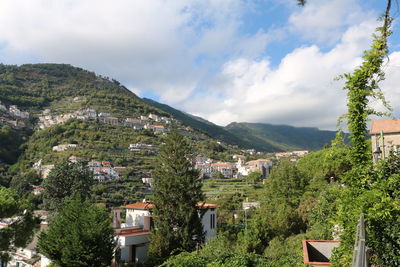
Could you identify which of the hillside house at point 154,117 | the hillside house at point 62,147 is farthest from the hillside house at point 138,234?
the hillside house at point 154,117

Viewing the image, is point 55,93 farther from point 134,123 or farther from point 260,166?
point 260,166

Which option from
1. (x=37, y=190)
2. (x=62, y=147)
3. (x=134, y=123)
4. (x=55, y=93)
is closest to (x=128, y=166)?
(x=62, y=147)

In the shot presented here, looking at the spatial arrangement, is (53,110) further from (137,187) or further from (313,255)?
(313,255)

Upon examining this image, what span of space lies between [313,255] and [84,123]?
406 feet

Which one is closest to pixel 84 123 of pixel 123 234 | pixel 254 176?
pixel 254 176

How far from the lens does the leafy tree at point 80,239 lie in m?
17.5

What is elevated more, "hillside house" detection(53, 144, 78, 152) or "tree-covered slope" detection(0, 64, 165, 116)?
"tree-covered slope" detection(0, 64, 165, 116)

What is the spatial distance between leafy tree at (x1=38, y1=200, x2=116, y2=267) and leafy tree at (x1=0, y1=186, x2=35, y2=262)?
1.63 metres

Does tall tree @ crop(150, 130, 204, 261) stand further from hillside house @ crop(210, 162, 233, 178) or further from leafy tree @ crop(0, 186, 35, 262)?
hillside house @ crop(210, 162, 233, 178)

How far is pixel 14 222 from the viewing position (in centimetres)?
1659

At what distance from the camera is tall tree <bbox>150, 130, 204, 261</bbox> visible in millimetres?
21875

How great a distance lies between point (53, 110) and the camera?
150125 mm

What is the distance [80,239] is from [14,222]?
11.3 feet

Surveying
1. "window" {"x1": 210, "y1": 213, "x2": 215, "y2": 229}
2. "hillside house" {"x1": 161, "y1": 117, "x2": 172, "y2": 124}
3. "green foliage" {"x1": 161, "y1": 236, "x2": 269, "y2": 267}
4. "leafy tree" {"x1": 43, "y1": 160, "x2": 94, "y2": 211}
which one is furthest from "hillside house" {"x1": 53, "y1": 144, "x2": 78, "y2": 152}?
"green foliage" {"x1": 161, "y1": 236, "x2": 269, "y2": 267}
